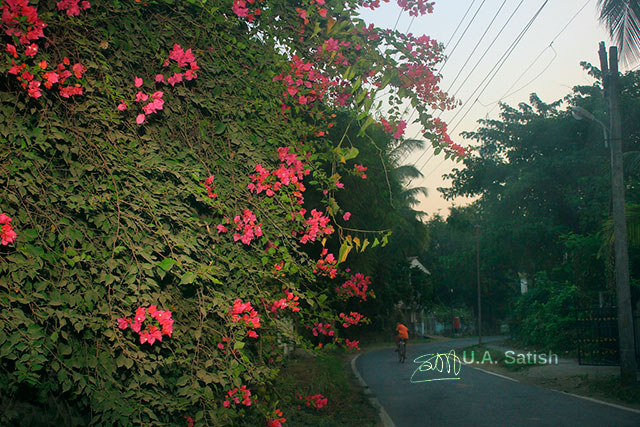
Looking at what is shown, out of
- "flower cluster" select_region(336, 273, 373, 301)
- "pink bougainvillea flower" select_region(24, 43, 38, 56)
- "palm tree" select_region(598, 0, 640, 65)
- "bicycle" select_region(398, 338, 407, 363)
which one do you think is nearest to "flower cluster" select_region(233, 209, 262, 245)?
"pink bougainvillea flower" select_region(24, 43, 38, 56)

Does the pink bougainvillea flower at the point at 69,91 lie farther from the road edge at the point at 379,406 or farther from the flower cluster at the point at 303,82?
the road edge at the point at 379,406

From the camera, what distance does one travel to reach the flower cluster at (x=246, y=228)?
3.49 meters

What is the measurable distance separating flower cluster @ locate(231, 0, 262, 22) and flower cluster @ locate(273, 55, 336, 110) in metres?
0.43

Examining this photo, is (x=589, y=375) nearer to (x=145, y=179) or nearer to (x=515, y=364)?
(x=515, y=364)

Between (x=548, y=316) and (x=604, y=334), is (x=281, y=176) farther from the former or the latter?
(x=548, y=316)

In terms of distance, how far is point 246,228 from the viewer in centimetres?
350

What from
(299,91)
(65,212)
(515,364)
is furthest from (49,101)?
(515,364)

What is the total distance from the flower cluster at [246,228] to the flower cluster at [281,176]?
213 mm

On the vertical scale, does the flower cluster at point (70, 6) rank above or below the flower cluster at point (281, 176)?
above

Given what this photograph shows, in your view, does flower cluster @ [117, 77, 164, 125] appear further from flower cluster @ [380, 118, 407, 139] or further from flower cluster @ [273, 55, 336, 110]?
flower cluster @ [380, 118, 407, 139]

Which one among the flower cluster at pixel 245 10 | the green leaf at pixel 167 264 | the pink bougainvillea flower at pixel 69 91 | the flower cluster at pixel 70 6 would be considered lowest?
the green leaf at pixel 167 264

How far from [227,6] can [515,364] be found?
20.6 metres

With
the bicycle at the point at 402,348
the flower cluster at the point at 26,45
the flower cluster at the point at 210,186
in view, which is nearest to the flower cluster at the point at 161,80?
the flower cluster at the point at 26,45

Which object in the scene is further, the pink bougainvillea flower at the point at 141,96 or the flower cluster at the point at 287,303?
the flower cluster at the point at 287,303
